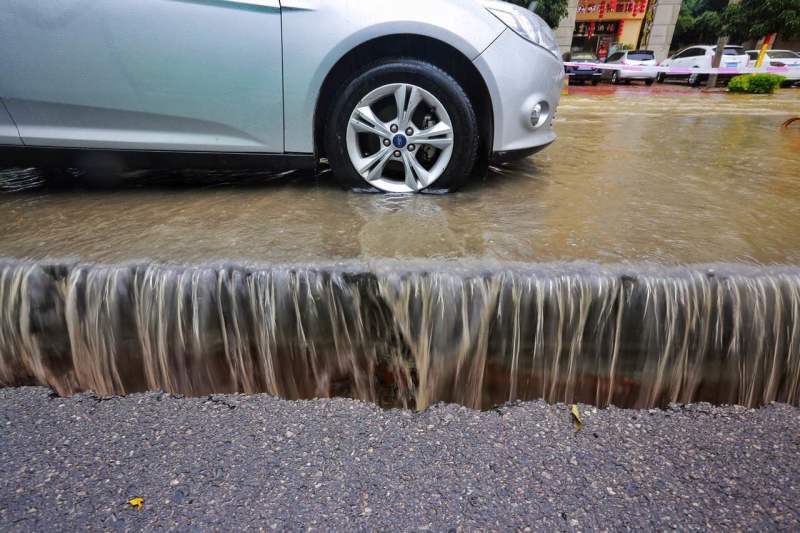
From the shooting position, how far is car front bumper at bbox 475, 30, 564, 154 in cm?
242

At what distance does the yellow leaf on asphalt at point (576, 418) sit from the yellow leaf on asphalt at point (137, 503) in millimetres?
1380

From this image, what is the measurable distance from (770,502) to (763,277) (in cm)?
80

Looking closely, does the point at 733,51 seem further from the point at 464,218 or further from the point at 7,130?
the point at 7,130

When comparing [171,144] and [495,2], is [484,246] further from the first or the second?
[171,144]

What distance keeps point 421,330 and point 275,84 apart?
1.56 m

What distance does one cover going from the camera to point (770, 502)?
4.23 ft

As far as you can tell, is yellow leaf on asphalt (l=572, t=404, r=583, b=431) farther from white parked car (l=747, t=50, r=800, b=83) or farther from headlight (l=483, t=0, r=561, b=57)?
white parked car (l=747, t=50, r=800, b=83)

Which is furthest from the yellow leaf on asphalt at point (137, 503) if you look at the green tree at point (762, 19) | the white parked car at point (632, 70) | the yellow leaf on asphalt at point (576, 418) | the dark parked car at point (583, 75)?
the green tree at point (762, 19)

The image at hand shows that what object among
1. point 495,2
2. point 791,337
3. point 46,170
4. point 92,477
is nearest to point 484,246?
point 791,337

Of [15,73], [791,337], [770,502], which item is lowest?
[770,502]

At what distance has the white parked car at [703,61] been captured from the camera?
1709 cm

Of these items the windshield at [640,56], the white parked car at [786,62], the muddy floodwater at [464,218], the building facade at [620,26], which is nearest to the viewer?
the muddy floodwater at [464,218]

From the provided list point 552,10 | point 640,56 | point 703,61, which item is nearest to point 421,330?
point 640,56

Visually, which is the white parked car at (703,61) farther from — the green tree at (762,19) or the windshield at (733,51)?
the green tree at (762,19)
